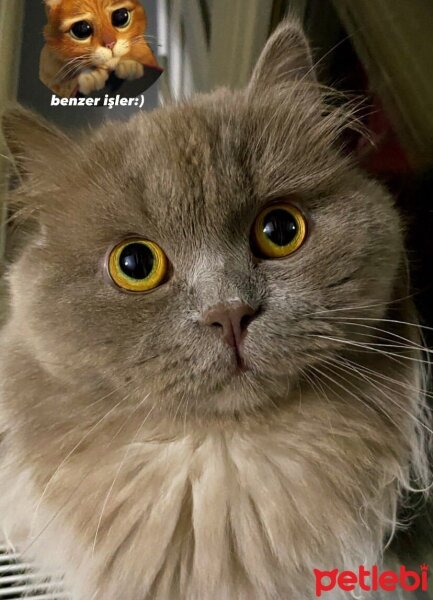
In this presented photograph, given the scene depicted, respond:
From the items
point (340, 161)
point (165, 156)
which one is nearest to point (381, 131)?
point (340, 161)

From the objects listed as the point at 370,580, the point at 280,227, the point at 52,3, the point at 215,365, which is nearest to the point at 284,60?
the point at 280,227

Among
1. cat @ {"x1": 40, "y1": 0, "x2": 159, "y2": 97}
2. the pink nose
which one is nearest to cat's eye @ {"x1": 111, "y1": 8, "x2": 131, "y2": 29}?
cat @ {"x1": 40, "y1": 0, "x2": 159, "y2": 97}

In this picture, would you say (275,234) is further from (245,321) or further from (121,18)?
(121,18)

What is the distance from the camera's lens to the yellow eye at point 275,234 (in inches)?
38.2

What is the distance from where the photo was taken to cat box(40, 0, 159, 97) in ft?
5.32

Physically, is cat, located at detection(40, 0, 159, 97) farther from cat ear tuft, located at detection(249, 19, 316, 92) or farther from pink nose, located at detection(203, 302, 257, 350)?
pink nose, located at detection(203, 302, 257, 350)

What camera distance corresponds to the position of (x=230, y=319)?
855mm

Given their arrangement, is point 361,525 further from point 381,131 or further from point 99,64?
point 99,64

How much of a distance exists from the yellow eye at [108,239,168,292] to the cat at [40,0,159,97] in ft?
2.85

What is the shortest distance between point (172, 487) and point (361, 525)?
0.32 metres

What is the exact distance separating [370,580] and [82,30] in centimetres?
149

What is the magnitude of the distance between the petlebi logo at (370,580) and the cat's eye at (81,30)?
1.43 m

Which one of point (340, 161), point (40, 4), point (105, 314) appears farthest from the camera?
point (40, 4)

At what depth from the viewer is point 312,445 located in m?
1.00
